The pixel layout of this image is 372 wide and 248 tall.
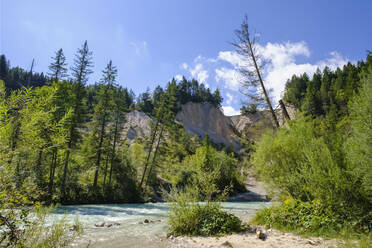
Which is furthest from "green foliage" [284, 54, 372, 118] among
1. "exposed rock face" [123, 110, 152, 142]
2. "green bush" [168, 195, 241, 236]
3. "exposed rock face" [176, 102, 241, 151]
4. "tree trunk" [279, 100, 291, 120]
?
"exposed rock face" [123, 110, 152, 142]

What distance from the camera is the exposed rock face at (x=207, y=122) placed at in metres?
83.3

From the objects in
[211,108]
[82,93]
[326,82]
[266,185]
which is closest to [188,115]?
[211,108]

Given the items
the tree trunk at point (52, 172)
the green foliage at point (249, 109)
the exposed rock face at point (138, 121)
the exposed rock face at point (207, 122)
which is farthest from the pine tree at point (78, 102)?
the exposed rock face at point (207, 122)

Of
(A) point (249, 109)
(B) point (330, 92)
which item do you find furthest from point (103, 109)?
(B) point (330, 92)

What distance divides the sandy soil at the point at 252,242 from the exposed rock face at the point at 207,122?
74161 mm

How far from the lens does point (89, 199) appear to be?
20.0 metres

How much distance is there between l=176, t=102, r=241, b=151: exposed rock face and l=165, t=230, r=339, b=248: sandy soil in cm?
7416

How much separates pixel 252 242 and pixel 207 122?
81.9 metres

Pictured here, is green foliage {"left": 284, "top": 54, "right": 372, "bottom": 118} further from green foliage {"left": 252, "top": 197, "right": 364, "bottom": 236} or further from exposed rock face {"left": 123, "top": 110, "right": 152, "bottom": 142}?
exposed rock face {"left": 123, "top": 110, "right": 152, "bottom": 142}

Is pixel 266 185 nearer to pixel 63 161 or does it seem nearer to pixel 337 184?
pixel 337 184

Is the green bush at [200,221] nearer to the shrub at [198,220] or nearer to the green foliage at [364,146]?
the shrub at [198,220]

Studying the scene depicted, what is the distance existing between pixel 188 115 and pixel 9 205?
8351cm

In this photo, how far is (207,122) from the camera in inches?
3430

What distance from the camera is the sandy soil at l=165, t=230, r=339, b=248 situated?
16.8 feet
